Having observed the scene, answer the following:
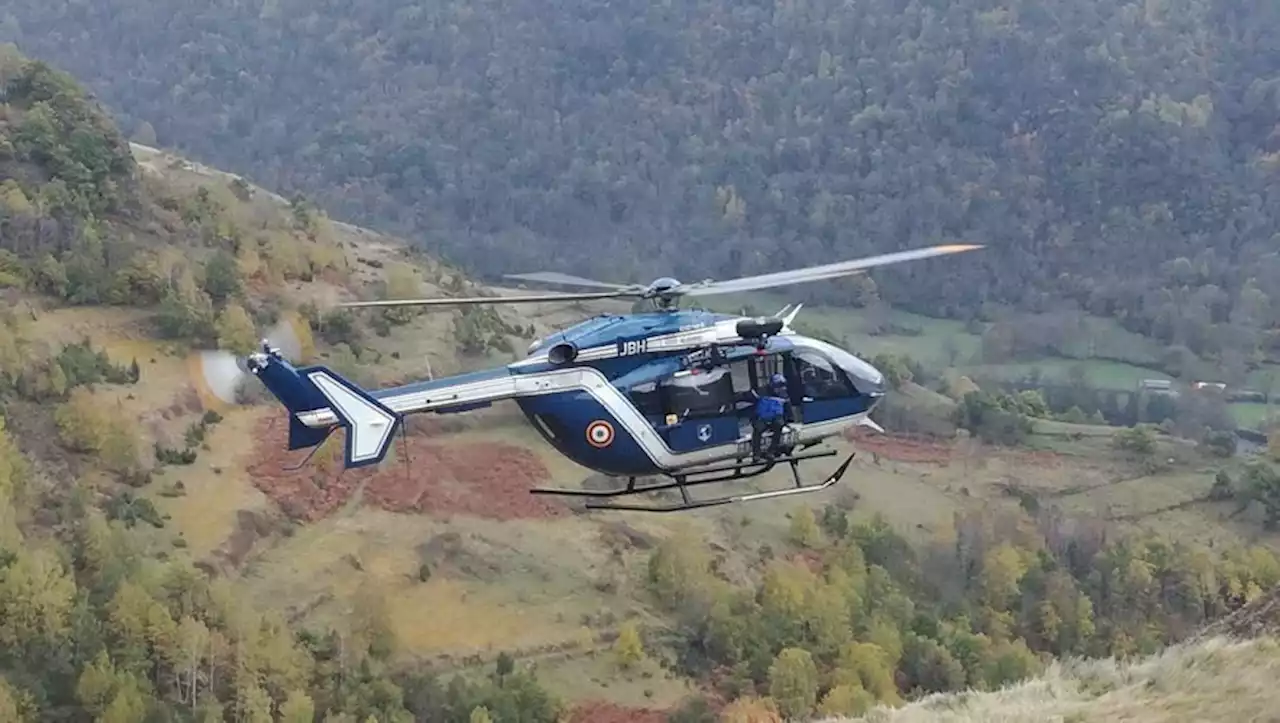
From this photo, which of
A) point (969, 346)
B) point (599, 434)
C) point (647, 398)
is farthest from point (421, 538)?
point (969, 346)

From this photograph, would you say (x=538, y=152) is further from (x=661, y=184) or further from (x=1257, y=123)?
(x=1257, y=123)

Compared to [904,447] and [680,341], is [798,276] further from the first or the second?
[904,447]

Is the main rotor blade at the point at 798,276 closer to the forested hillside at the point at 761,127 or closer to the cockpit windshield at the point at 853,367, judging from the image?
the cockpit windshield at the point at 853,367

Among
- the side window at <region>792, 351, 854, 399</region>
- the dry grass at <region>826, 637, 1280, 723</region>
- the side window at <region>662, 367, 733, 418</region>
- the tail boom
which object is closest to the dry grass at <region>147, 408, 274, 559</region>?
the tail boom

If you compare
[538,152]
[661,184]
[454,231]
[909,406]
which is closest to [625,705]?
[909,406]

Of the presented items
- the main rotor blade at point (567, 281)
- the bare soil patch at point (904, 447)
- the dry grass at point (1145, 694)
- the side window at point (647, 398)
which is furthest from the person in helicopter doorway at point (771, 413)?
the bare soil patch at point (904, 447)
